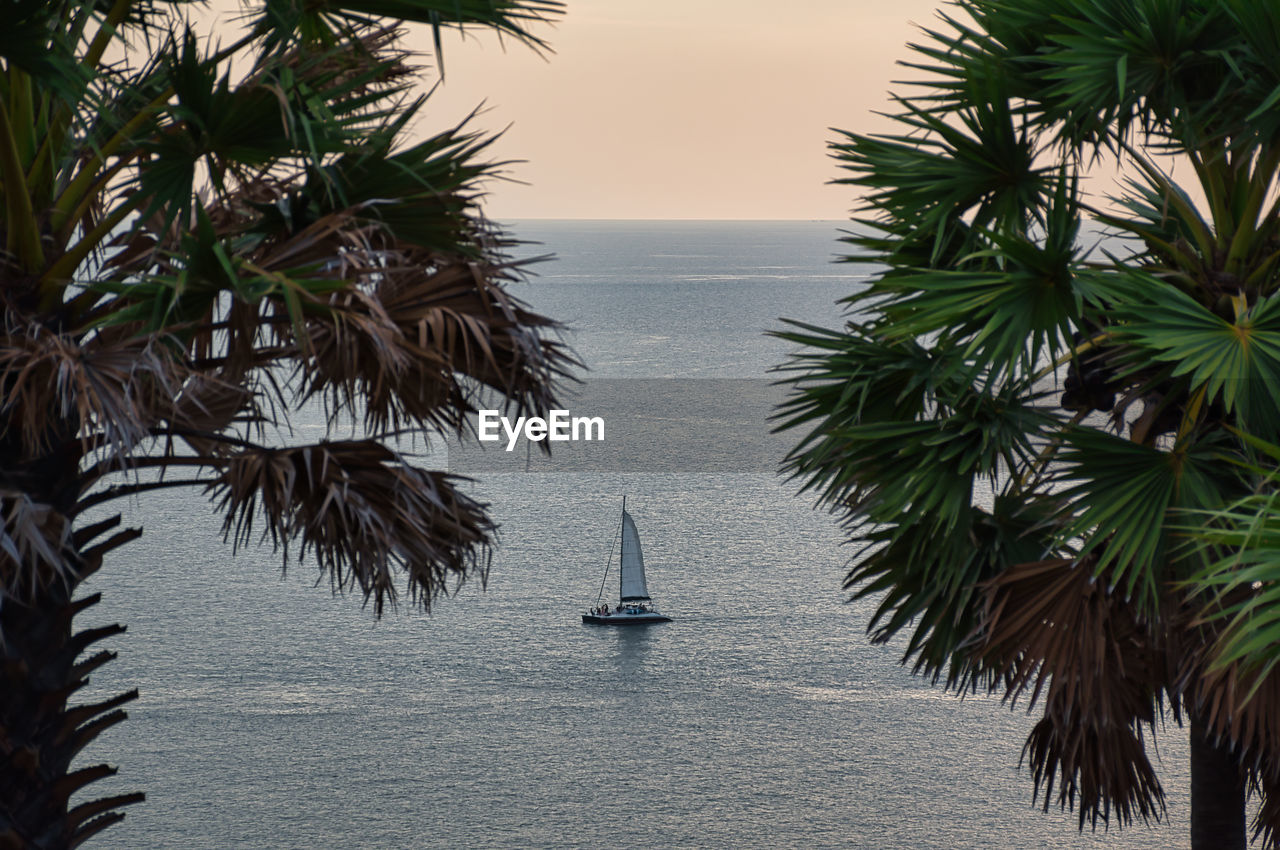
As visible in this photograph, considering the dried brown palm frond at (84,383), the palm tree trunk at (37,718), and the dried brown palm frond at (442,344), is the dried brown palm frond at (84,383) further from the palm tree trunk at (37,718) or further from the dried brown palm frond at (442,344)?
the palm tree trunk at (37,718)

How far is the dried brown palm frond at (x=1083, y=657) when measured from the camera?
22.0ft

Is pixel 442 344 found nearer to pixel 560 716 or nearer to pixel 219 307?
pixel 219 307

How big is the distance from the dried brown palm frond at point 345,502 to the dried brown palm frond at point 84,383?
525 mm

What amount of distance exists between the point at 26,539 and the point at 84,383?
830mm


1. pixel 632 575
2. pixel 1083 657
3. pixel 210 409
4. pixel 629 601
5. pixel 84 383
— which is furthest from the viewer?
pixel 629 601

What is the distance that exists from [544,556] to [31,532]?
41944 mm

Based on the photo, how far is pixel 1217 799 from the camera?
820cm

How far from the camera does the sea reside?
2822cm

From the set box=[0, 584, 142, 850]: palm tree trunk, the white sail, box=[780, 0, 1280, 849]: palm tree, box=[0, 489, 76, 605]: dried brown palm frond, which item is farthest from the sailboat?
box=[0, 489, 76, 605]: dried brown palm frond

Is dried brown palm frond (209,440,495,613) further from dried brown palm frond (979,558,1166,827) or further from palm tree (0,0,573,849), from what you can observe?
dried brown palm frond (979,558,1166,827)

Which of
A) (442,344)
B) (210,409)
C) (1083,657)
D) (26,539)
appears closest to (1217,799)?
(1083,657)

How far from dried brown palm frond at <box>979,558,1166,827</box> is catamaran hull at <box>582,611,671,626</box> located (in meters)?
32.7

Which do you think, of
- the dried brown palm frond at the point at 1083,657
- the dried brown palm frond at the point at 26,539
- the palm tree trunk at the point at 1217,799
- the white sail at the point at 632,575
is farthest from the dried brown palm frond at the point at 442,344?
the white sail at the point at 632,575

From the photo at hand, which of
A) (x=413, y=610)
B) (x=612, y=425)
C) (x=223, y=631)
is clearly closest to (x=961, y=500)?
(x=223, y=631)
